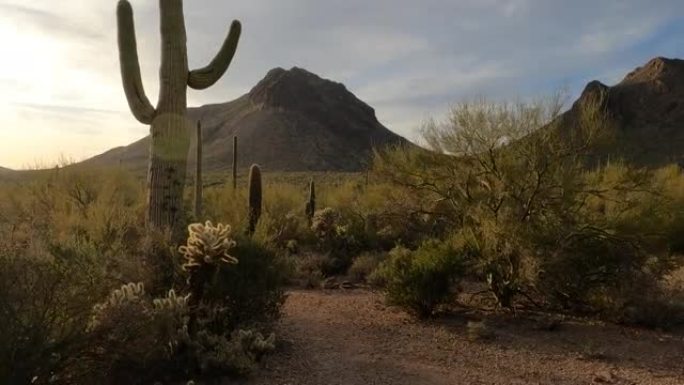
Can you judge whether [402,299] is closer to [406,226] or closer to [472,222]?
[472,222]

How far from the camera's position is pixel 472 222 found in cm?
1167

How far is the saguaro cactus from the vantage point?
35.0 ft

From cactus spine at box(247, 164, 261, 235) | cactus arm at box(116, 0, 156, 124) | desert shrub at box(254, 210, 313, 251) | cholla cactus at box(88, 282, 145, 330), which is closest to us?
cholla cactus at box(88, 282, 145, 330)

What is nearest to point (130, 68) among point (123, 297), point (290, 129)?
point (123, 297)

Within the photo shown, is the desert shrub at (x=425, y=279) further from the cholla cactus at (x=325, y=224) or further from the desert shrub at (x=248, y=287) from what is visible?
the cholla cactus at (x=325, y=224)

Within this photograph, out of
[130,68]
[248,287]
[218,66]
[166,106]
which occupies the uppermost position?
[218,66]

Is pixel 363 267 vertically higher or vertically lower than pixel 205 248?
lower

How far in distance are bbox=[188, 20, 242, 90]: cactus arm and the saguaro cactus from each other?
18mm

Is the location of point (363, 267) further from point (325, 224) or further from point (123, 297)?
point (123, 297)

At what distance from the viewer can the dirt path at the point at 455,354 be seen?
7.18 metres

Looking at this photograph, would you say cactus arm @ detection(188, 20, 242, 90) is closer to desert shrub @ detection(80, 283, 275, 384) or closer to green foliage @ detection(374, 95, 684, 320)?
green foliage @ detection(374, 95, 684, 320)

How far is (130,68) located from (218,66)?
168 centimetres

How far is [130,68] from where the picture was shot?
1095 centimetres

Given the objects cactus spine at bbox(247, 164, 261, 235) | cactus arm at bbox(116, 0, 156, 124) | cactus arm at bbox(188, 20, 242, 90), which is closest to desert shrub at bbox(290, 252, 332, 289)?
cactus spine at bbox(247, 164, 261, 235)
